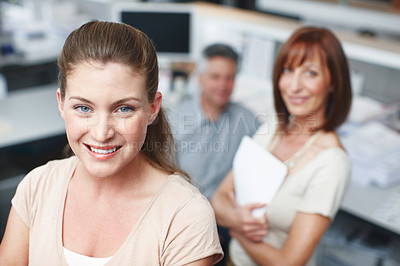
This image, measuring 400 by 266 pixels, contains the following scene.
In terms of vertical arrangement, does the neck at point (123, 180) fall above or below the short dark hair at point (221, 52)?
above

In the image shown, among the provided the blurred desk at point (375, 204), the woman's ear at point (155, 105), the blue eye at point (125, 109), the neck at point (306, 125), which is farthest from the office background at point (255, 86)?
the neck at point (306, 125)

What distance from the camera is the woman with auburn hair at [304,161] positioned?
1339mm

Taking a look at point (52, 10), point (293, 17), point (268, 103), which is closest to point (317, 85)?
point (268, 103)

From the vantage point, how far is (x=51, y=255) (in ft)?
3.16

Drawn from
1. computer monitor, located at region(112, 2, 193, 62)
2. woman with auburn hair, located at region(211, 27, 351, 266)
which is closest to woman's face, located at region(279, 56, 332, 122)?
woman with auburn hair, located at region(211, 27, 351, 266)

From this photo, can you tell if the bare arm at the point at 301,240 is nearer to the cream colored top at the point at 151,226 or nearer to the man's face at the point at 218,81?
the cream colored top at the point at 151,226

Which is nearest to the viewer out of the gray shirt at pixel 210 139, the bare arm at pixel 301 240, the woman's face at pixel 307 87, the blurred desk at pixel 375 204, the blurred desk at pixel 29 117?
the bare arm at pixel 301 240

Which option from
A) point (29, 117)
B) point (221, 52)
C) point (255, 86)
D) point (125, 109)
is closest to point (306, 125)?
point (125, 109)

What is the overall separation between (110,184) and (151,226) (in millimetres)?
145

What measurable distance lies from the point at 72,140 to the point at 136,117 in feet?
0.46

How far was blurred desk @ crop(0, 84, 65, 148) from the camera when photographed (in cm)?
261

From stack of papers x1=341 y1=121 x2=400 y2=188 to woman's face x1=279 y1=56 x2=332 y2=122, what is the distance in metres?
0.84

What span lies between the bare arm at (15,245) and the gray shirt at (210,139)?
47.7 inches

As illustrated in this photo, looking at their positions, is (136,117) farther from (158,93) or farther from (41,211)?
(41,211)
